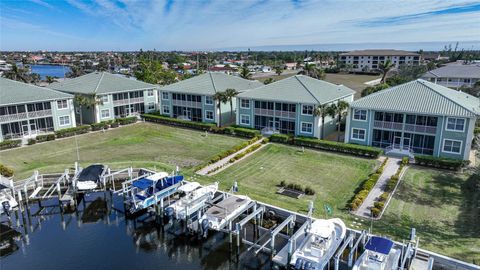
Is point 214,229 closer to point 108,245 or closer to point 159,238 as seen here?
point 159,238

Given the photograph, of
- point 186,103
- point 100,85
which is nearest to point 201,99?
point 186,103

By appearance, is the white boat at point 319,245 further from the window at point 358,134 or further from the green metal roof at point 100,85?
the green metal roof at point 100,85

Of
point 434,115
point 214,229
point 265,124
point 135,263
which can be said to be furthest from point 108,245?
point 434,115

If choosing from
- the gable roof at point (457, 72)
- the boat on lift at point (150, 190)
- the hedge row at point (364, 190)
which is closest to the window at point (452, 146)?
the hedge row at point (364, 190)

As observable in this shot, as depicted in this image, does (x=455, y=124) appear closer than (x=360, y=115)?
Yes

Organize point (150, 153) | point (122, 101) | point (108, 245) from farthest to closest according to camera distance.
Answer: point (122, 101), point (150, 153), point (108, 245)

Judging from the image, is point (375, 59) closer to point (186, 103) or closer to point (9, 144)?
point (186, 103)
